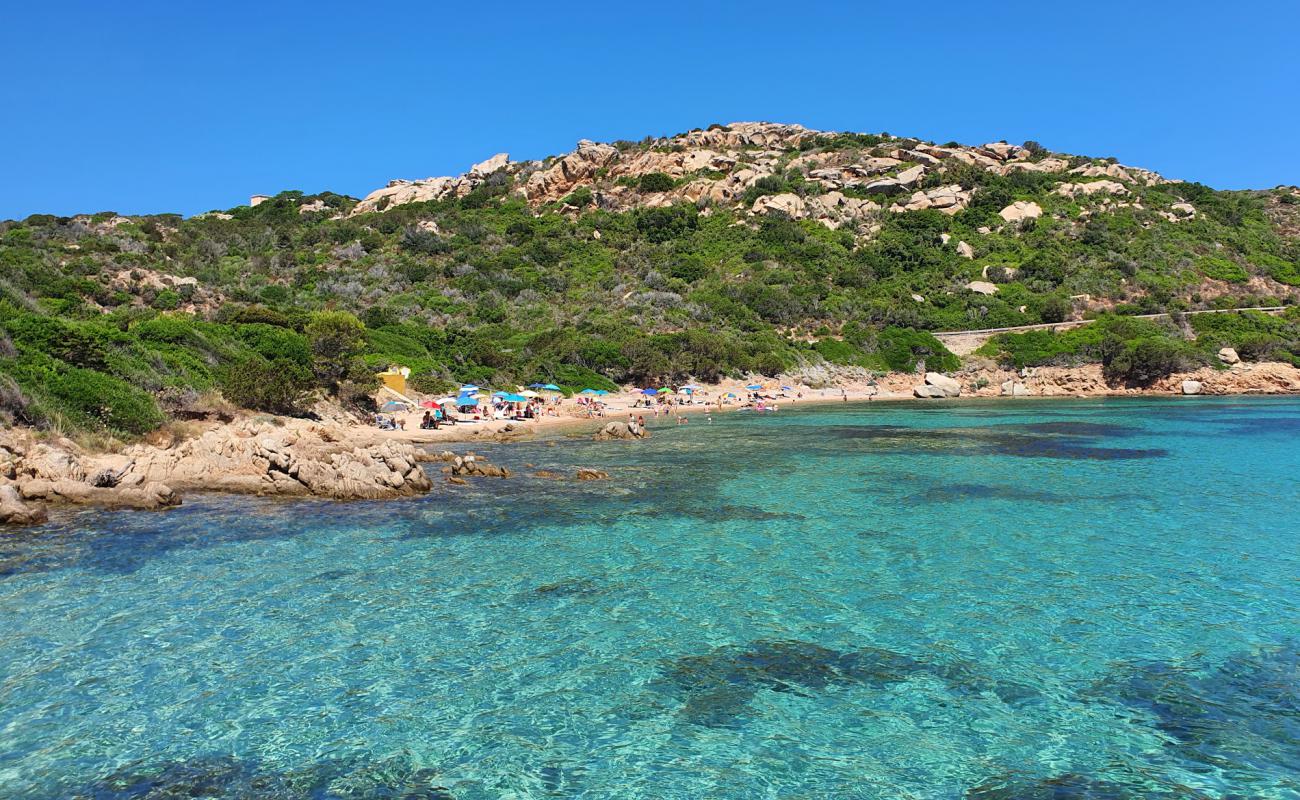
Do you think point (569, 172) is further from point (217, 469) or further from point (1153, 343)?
point (217, 469)

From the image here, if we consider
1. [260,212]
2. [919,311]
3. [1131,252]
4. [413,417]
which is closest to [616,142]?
[260,212]

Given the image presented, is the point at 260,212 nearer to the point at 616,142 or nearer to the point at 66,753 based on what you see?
the point at 616,142

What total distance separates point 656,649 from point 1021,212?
3591 inches

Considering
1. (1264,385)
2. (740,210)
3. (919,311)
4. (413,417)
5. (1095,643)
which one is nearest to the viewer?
(1095,643)

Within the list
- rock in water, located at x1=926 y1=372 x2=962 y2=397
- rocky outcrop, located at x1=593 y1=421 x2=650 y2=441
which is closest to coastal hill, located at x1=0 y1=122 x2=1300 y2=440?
rock in water, located at x1=926 y1=372 x2=962 y2=397

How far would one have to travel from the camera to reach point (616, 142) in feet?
364

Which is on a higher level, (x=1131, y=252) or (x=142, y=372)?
(x=1131, y=252)

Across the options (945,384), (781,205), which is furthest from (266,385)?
(781,205)

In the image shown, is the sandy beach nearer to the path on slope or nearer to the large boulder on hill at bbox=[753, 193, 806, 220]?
the path on slope

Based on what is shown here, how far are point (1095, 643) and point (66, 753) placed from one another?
11.1 metres

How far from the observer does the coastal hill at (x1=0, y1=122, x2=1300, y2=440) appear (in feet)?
120

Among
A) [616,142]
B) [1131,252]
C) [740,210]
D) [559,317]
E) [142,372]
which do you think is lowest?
[142,372]

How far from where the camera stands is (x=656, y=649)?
901cm

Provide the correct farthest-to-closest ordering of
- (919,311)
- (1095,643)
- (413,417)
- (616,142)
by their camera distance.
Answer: (616,142)
(919,311)
(413,417)
(1095,643)
